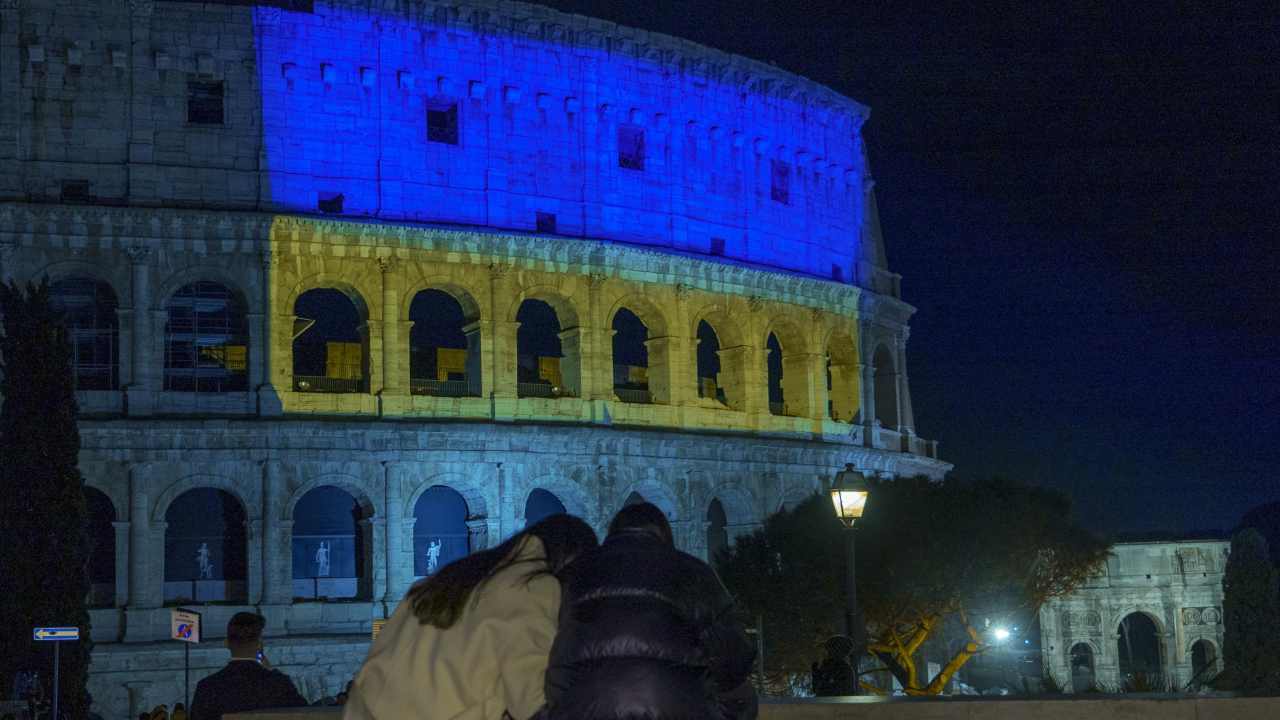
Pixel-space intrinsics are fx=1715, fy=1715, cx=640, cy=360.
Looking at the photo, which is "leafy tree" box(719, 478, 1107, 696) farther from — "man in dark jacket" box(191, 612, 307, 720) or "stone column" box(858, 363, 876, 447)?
"man in dark jacket" box(191, 612, 307, 720)

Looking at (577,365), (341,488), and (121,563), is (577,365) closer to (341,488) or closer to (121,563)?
(341,488)

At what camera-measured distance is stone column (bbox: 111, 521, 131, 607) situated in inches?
1234

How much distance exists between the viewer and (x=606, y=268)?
36844 millimetres

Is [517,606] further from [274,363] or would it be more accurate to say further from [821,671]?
[274,363]

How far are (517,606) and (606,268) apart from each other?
3232 cm

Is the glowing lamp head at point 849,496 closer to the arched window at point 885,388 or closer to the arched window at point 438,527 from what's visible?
the arched window at point 438,527

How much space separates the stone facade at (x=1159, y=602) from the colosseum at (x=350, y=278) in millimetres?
22369

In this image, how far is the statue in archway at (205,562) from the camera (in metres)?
32.6

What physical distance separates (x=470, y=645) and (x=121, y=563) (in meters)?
28.5

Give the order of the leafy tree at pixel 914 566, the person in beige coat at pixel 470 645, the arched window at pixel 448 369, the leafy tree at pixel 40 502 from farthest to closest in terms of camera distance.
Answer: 1. the arched window at pixel 448 369
2. the leafy tree at pixel 914 566
3. the leafy tree at pixel 40 502
4. the person in beige coat at pixel 470 645

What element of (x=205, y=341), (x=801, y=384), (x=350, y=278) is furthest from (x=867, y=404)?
(x=205, y=341)

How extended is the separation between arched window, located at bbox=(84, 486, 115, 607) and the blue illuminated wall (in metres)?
6.55

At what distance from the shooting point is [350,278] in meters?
34.1

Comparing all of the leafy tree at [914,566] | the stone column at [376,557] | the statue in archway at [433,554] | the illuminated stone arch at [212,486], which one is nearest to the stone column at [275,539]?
the illuminated stone arch at [212,486]
